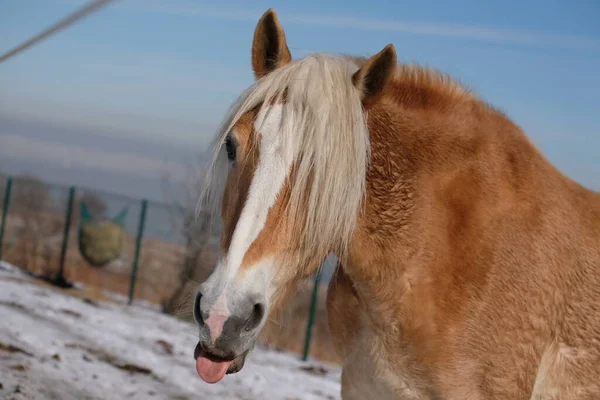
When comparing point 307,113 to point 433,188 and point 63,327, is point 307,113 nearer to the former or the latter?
point 433,188

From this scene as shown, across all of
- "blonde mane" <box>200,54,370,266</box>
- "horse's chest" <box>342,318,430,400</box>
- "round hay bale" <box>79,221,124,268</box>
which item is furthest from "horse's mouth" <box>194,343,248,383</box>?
"round hay bale" <box>79,221,124,268</box>

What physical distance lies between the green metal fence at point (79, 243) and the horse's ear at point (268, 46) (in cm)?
1004

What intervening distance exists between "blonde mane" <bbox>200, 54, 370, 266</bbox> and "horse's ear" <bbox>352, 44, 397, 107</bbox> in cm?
4

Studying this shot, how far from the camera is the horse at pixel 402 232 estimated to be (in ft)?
8.59

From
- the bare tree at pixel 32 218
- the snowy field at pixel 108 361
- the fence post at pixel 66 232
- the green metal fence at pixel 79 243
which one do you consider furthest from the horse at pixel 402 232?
the bare tree at pixel 32 218

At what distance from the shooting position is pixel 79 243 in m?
16.2

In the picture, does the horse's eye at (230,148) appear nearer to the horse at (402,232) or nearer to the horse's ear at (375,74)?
the horse at (402,232)

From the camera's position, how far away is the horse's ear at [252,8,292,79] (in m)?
3.05

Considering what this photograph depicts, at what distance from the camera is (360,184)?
279cm

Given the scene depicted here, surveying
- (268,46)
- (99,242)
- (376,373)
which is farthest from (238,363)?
(99,242)

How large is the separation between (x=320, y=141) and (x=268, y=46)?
656mm

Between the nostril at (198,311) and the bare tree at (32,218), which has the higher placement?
the nostril at (198,311)

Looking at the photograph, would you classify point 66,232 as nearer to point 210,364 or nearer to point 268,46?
point 268,46

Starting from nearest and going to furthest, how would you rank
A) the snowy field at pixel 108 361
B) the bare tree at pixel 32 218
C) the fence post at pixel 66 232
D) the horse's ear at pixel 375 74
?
the horse's ear at pixel 375 74, the snowy field at pixel 108 361, the fence post at pixel 66 232, the bare tree at pixel 32 218
